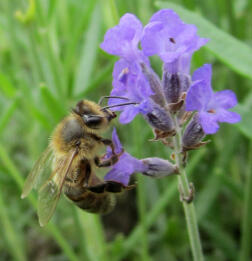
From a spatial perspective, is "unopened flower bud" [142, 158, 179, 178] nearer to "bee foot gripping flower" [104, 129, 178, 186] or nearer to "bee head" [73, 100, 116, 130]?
"bee foot gripping flower" [104, 129, 178, 186]

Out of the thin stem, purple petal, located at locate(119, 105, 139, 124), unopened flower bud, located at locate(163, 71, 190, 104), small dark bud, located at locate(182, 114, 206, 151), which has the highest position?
purple petal, located at locate(119, 105, 139, 124)

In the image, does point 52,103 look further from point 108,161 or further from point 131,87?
point 131,87

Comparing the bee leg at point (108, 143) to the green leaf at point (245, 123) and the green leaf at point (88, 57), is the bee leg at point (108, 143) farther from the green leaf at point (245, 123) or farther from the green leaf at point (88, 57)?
the green leaf at point (88, 57)

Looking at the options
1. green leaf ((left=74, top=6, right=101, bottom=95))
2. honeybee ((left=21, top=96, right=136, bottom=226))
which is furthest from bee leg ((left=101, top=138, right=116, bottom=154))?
green leaf ((left=74, top=6, right=101, bottom=95))

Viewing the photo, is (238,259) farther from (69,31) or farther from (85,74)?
(69,31)

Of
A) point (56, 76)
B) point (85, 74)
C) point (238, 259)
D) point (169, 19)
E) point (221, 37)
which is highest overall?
point (169, 19)

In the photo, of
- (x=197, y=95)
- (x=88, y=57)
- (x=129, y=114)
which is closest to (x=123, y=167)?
(x=129, y=114)

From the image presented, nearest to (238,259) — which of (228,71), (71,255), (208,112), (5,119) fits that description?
(71,255)
